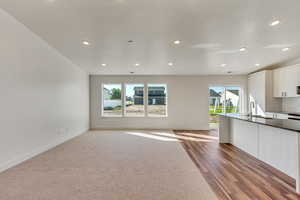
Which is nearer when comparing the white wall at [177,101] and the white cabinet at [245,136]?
the white cabinet at [245,136]

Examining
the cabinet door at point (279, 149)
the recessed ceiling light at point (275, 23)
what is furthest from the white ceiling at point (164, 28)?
the cabinet door at point (279, 149)

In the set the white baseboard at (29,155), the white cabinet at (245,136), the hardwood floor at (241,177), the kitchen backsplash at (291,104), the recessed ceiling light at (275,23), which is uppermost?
the recessed ceiling light at (275,23)

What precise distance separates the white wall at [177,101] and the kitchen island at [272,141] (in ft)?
8.77

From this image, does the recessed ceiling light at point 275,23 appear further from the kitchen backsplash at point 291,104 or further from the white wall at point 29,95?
the white wall at point 29,95

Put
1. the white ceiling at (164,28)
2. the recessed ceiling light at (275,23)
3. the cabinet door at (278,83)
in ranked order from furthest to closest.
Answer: the cabinet door at (278,83)
the recessed ceiling light at (275,23)
the white ceiling at (164,28)

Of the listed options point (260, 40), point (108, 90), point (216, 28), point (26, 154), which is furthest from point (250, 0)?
point (108, 90)

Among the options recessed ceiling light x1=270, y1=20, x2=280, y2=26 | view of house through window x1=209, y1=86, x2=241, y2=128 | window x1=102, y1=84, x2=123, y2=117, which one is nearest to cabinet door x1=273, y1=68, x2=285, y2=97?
view of house through window x1=209, y1=86, x2=241, y2=128

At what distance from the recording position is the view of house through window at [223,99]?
748 cm

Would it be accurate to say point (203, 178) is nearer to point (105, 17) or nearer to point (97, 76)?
point (105, 17)

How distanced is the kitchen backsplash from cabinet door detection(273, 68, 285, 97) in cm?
47

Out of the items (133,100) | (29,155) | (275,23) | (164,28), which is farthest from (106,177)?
(133,100)

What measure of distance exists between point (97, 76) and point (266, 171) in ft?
23.1

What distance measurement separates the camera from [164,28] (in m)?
3.25

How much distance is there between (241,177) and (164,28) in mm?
3161
